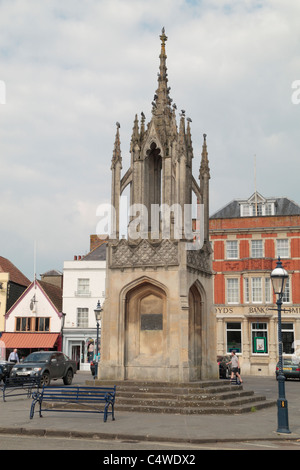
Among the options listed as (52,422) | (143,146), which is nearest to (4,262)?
(143,146)

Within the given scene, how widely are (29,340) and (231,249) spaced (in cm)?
2022

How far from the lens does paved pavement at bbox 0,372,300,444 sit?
1254cm

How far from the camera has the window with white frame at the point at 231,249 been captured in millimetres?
50281

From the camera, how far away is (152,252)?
2006cm

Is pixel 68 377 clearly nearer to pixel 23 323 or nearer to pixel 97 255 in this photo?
pixel 23 323

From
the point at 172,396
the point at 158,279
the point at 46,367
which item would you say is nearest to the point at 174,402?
the point at 172,396

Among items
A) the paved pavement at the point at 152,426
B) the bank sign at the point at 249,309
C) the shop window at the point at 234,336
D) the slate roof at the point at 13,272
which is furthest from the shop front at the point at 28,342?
the paved pavement at the point at 152,426

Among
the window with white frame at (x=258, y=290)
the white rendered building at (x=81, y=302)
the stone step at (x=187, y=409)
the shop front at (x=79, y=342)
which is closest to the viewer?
the stone step at (x=187, y=409)

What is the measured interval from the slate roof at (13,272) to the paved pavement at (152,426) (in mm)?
38532

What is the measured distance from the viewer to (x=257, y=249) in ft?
163

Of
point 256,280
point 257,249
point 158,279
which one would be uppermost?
point 257,249

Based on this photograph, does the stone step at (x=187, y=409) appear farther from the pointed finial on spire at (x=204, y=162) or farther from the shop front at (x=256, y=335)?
the shop front at (x=256, y=335)
